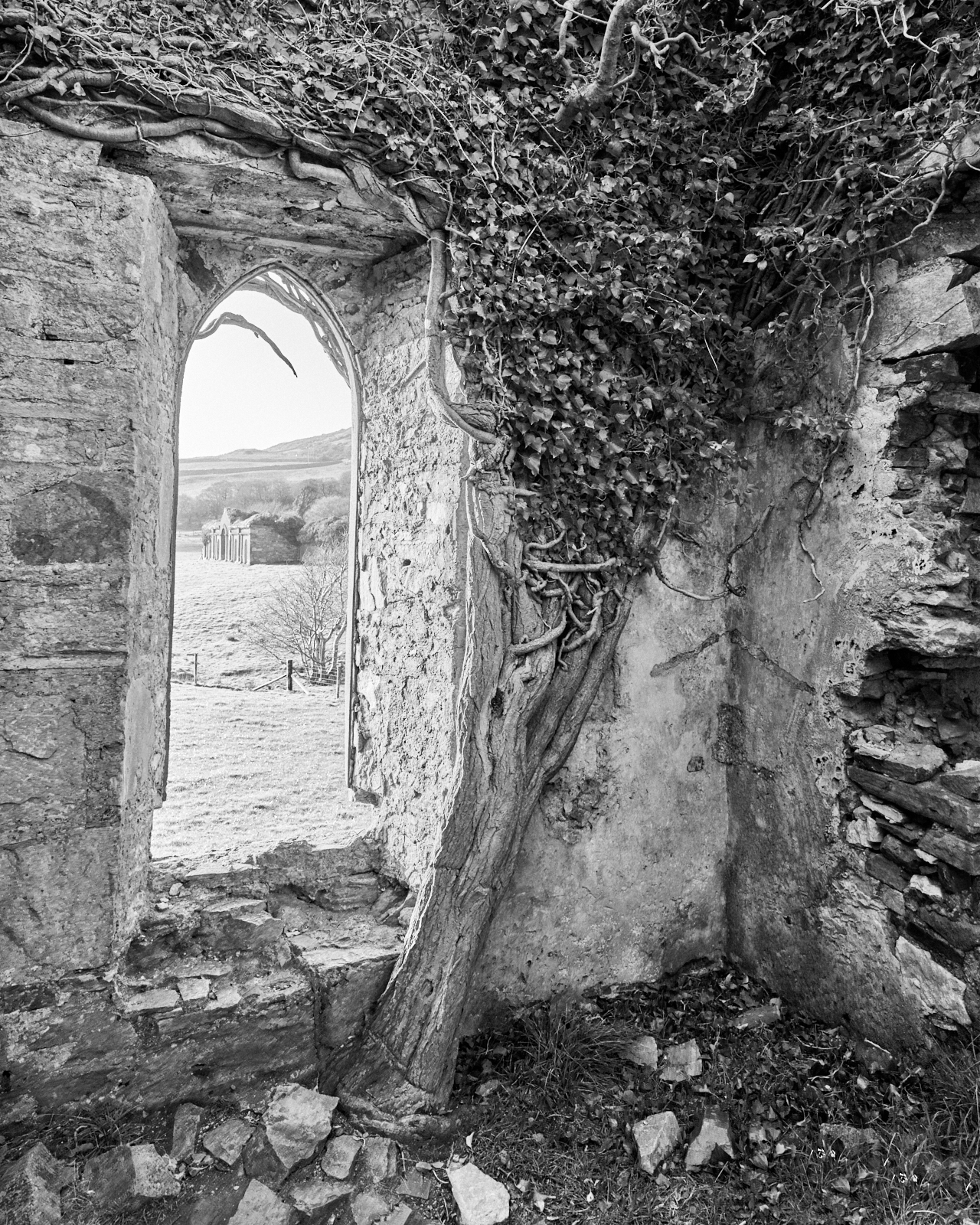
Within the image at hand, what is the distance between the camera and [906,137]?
8.54ft

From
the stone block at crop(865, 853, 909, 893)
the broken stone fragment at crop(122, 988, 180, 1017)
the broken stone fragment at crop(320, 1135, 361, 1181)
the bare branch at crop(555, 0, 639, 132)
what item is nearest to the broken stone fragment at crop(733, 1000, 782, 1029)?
the stone block at crop(865, 853, 909, 893)

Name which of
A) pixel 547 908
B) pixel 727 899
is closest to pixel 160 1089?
pixel 547 908

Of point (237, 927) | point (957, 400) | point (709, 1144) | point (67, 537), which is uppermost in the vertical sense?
point (957, 400)

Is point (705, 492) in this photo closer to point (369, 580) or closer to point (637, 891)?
point (369, 580)

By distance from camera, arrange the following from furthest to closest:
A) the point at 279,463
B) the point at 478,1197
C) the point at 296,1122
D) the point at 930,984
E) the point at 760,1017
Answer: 1. the point at 279,463
2. the point at 760,1017
3. the point at 930,984
4. the point at 296,1122
5. the point at 478,1197

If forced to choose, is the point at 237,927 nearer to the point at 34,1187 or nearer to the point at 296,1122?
the point at 296,1122

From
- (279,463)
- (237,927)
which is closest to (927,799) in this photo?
(237,927)

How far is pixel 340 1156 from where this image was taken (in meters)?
2.45

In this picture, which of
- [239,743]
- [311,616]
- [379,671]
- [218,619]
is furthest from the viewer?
[311,616]

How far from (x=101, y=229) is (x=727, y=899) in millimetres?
3565

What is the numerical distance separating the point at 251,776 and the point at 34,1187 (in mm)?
1460

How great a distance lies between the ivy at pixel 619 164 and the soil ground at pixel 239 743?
152 cm

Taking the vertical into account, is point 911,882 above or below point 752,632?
below

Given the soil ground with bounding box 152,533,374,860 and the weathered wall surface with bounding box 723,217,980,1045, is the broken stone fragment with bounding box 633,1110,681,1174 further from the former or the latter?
the soil ground with bounding box 152,533,374,860
